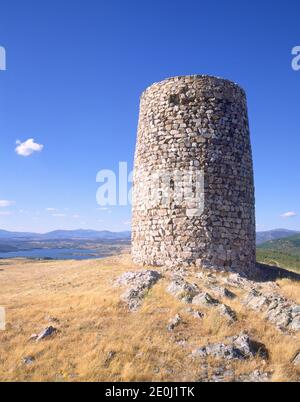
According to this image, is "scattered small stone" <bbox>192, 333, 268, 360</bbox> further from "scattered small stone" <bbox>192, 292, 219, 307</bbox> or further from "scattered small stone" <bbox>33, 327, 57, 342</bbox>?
"scattered small stone" <bbox>33, 327, 57, 342</bbox>

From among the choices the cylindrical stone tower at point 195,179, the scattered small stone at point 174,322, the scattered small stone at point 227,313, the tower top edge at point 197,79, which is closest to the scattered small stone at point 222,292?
the scattered small stone at point 227,313

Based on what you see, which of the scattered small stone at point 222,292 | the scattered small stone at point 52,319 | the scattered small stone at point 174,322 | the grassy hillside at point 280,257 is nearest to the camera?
the scattered small stone at point 174,322

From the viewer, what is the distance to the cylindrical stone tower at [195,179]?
14.7 meters

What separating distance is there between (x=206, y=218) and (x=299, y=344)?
707cm

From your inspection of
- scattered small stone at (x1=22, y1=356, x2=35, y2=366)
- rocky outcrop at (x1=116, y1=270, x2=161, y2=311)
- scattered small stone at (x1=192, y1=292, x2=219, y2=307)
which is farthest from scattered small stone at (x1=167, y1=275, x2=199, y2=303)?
scattered small stone at (x1=22, y1=356, x2=35, y2=366)

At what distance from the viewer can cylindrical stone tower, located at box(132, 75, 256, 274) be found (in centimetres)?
1470

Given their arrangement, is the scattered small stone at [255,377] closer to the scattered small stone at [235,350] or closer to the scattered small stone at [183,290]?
the scattered small stone at [235,350]

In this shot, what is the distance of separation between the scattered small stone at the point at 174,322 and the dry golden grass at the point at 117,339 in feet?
0.51

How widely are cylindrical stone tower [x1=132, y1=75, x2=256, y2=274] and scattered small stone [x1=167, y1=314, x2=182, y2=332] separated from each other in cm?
510

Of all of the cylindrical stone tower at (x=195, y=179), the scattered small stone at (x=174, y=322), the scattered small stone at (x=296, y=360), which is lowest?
the scattered small stone at (x=296, y=360)

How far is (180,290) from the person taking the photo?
441 inches

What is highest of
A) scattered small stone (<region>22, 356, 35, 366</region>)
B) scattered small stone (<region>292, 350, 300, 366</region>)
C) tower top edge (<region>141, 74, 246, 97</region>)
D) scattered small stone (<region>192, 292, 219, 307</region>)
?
tower top edge (<region>141, 74, 246, 97</region>)

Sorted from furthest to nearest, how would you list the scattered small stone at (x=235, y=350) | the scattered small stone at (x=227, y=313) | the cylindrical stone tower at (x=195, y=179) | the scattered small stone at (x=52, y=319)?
the cylindrical stone tower at (x=195, y=179) → the scattered small stone at (x=52, y=319) → the scattered small stone at (x=227, y=313) → the scattered small stone at (x=235, y=350)

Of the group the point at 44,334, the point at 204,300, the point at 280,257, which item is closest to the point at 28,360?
A: the point at 44,334
